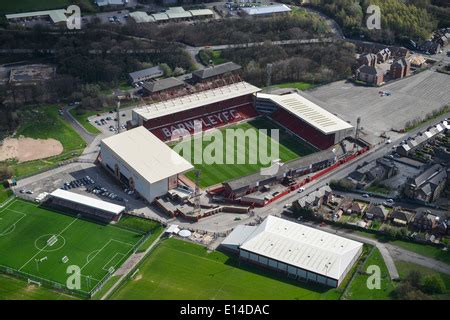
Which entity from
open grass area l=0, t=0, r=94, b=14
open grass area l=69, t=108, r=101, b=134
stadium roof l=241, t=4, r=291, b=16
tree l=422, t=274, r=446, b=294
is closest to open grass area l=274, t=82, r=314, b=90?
open grass area l=69, t=108, r=101, b=134

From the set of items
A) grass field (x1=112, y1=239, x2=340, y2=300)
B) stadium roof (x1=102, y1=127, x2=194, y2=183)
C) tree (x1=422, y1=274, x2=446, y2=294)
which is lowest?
grass field (x1=112, y1=239, x2=340, y2=300)

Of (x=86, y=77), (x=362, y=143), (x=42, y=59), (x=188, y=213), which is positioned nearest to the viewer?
(x=188, y=213)

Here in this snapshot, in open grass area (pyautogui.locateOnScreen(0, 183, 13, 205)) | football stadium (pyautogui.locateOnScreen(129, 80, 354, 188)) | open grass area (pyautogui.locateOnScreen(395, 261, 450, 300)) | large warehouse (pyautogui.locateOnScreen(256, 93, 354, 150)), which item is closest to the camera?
open grass area (pyautogui.locateOnScreen(395, 261, 450, 300))

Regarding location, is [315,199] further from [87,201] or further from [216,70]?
[216,70]

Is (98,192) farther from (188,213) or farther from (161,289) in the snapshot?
(161,289)

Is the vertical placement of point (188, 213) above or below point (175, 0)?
below

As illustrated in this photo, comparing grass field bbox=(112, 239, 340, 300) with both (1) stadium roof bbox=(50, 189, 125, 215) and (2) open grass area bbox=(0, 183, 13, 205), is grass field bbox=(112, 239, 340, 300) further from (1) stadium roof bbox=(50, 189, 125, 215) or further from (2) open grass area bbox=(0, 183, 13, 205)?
(2) open grass area bbox=(0, 183, 13, 205)

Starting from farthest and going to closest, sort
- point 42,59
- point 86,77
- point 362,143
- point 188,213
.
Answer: point 42,59
point 86,77
point 362,143
point 188,213

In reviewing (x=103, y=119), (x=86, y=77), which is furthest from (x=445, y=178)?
(x=86, y=77)
